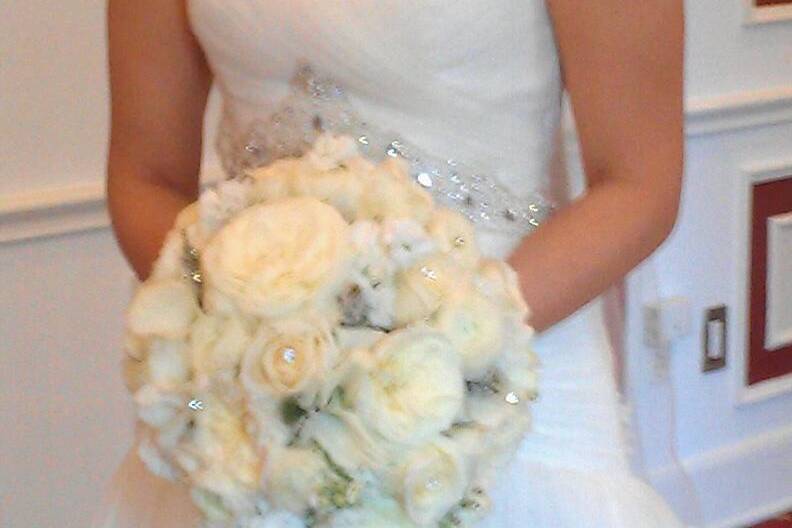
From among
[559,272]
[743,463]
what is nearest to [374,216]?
[559,272]

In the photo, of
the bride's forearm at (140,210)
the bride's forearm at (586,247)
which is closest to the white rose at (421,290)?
the bride's forearm at (586,247)

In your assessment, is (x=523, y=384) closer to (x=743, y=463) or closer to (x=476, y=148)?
(x=476, y=148)

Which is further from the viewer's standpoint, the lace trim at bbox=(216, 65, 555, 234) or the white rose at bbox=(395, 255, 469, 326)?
the lace trim at bbox=(216, 65, 555, 234)

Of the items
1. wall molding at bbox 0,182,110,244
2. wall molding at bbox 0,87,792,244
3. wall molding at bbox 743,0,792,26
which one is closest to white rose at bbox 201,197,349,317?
wall molding at bbox 0,87,792,244

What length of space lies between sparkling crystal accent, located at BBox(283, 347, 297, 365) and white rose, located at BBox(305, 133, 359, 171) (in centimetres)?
12

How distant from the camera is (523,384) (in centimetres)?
61

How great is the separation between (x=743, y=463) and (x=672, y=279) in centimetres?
44

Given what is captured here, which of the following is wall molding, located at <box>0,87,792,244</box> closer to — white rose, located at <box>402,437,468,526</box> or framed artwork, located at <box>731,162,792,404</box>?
framed artwork, located at <box>731,162,792,404</box>

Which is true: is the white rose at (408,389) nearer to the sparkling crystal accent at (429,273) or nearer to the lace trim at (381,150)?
the sparkling crystal accent at (429,273)

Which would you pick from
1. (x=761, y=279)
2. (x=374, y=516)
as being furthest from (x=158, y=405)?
(x=761, y=279)

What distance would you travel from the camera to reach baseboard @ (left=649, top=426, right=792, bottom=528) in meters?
2.35

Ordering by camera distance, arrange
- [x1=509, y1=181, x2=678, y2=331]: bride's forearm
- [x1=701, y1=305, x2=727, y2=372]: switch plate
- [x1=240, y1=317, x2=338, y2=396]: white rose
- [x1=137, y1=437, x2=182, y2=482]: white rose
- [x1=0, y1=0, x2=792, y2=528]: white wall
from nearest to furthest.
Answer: [x1=240, y1=317, x2=338, y2=396]: white rose
[x1=137, y1=437, x2=182, y2=482]: white rose
[x1=509, y1=181, x2=678, y2=331]: bride's forearm
[x1=0, y1=0, x2=792, y2=528]: white wall
[x1=701, y1=305, x2=727, y2=372]: switch plate

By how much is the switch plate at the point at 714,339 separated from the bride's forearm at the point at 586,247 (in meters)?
1.52

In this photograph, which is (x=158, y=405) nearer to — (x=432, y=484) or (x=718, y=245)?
(x=432, y=484)
